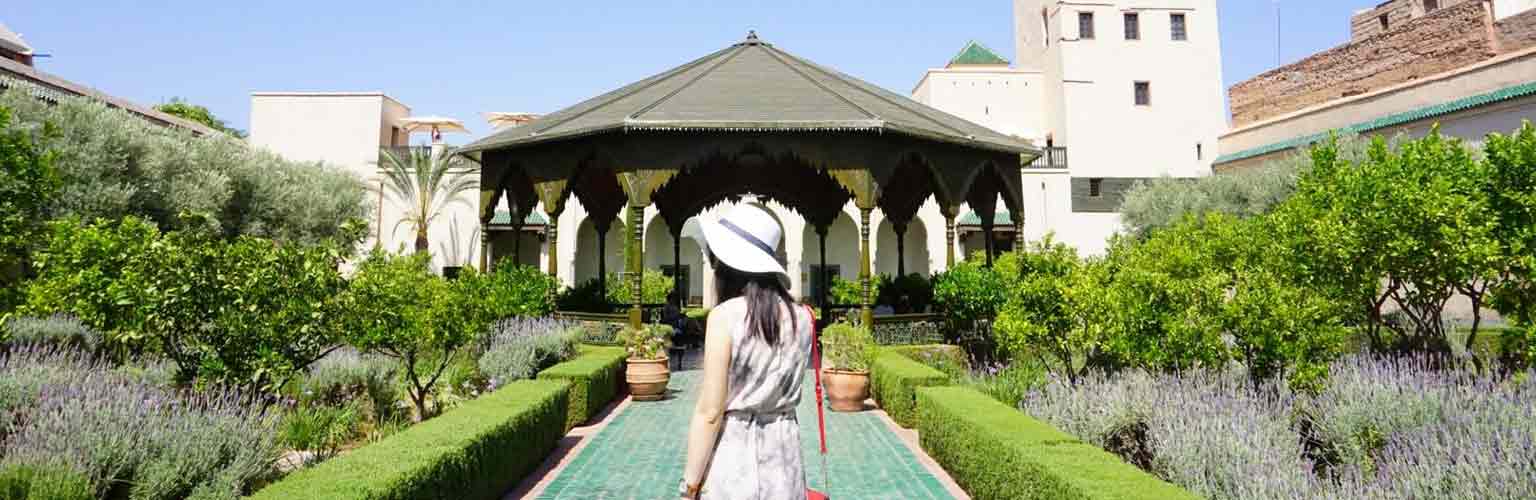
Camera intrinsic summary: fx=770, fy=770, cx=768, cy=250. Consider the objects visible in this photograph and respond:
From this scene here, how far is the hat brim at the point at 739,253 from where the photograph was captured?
9.55 feet

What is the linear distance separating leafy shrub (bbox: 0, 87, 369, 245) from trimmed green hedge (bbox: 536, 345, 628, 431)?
878cm

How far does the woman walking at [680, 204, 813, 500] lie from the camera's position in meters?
2.84

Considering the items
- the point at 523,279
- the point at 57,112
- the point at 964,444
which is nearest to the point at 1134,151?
the point at 523,279

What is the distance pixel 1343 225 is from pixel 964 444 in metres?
6.46

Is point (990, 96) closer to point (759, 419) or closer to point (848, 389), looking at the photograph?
point (848, 389)

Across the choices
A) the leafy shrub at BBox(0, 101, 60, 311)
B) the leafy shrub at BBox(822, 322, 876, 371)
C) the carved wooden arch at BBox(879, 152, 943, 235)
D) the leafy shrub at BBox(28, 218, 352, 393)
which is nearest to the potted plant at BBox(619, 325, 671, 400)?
the leafy shrub at BBox(822, 322, 876, 371)

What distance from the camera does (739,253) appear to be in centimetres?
293

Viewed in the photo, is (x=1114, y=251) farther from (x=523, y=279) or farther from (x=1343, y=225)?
(x=523, y=279)

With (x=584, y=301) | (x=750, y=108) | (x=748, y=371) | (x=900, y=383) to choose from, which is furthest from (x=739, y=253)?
(x=584, y=301)

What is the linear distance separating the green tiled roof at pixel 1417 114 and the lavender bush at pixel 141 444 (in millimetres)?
28809

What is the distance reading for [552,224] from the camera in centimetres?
1507

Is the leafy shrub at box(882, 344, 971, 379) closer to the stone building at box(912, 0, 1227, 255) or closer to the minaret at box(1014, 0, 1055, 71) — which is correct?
the stone building at box(912, 0, 1227, 255)

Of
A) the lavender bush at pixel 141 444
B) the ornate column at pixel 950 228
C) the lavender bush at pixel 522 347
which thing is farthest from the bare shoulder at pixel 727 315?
the ornate column at pixel 950 228

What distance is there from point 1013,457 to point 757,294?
3.13 meters
